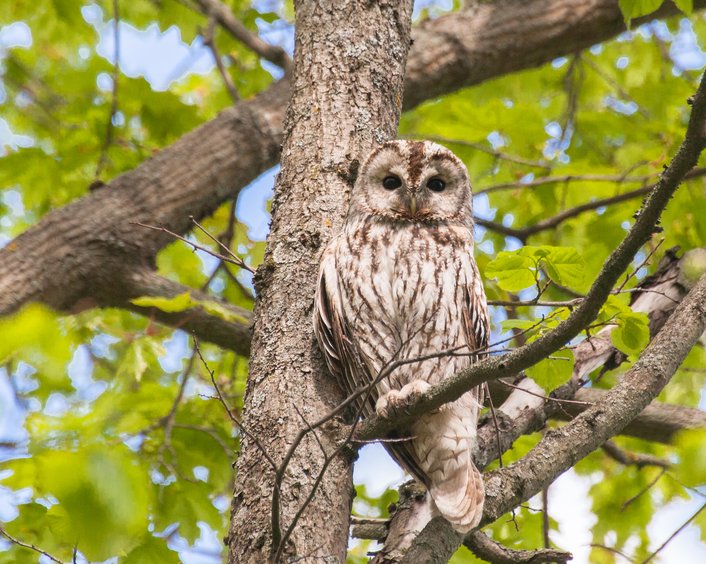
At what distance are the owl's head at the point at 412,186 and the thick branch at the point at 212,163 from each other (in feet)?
3.97

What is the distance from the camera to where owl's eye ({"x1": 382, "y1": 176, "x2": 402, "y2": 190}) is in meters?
3.04

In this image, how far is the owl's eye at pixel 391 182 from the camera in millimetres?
3035

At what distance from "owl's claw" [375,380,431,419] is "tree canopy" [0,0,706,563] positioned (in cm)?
36

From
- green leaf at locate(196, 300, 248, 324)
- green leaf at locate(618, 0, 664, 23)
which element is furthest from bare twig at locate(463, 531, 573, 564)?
green leaf at locate(618, 0, 664, 23)

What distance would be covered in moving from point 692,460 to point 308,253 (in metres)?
1.41

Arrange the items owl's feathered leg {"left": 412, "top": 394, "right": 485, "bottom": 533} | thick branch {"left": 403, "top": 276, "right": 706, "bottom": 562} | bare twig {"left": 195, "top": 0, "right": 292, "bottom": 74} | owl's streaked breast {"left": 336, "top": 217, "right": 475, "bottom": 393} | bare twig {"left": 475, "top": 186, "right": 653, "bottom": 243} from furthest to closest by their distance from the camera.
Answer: bare twig {"left": 195, "top": 0, "right": 292, "bottom": 74}, bare twig {"left": 475, "top": 186, "right": 653, "bottom": 243}, owl's streaked breast {"left": 336, "top": 217, "right": 475, "bottom": 393}, owl's feathered leg {"left": 412, "top": 394, "right": 485, "bottom": 533}, thick branch {"left": 403, "top": 276, "right": 706, "bottom": 562}

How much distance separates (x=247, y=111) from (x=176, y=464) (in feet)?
5.85

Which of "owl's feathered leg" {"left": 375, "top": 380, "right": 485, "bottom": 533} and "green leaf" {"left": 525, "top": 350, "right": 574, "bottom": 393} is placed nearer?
"owl's feathered leg" {"left": 375, "top": 380, "right": 485, "bottom": 533}

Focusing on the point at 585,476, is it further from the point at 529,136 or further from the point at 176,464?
the point at 176,464

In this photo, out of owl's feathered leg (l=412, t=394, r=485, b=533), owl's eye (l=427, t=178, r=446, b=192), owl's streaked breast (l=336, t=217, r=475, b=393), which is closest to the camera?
owl's feathered leg (l=412, t=394, r=485, b=533)

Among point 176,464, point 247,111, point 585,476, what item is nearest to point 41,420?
point 176,464

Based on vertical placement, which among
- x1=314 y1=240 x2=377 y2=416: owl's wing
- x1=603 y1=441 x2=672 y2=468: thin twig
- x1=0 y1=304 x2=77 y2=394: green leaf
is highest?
x1=603 y1=441 x2=672 y2=468: thin twig

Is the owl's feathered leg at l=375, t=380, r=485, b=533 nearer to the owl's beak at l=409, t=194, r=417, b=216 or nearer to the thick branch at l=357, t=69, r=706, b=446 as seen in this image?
the thick branch at l=357, t=69, r=706, b=446

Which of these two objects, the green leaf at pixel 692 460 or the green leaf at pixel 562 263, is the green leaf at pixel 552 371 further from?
the green leaf at pixel 692 460
